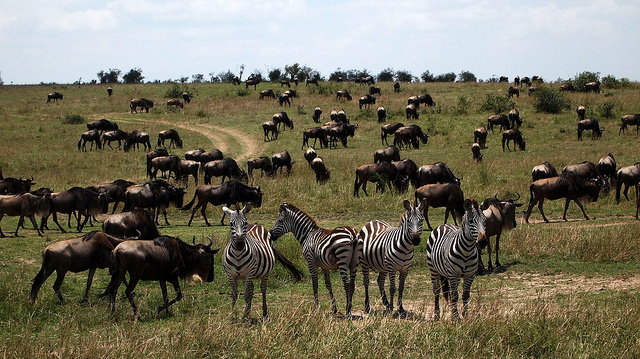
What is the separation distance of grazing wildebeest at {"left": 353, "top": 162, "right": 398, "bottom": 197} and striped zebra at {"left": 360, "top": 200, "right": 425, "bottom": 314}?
38.2 ft

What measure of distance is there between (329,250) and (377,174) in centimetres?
1224

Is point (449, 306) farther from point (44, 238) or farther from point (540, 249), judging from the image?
point (44, 238)

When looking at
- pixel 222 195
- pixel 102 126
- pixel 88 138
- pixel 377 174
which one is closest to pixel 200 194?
pixel 222 195

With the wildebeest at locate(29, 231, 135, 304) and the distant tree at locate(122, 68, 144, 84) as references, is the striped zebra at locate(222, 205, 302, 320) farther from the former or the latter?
the distant tree at locate(122, 68, 144, 84)

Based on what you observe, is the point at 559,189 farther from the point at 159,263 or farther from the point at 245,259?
the point at 159,263

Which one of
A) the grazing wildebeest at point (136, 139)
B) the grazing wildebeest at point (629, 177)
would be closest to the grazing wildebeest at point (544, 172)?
the grazing wildebeest at point (629, 177)

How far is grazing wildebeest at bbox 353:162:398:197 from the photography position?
2086 cm

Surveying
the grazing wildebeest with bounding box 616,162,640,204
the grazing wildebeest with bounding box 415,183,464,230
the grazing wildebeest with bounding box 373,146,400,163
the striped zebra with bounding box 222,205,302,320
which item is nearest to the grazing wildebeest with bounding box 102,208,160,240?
the striped zebra with bounding box 222,205,302,320

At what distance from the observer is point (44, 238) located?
47.6 ft

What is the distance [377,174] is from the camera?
2072 cm

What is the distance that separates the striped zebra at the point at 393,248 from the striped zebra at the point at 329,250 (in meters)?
0.22

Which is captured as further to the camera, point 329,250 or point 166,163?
point 166,163

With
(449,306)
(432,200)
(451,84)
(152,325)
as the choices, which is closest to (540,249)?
(432,200)

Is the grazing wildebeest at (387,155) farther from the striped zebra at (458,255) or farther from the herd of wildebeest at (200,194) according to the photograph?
the striped zebra at (458,255)
